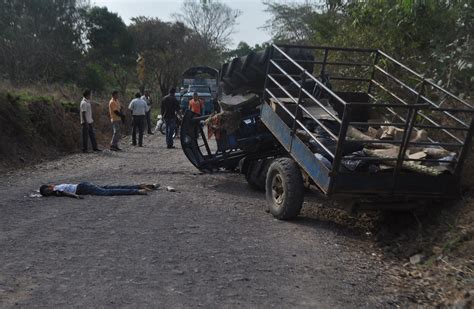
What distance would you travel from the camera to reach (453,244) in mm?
5609

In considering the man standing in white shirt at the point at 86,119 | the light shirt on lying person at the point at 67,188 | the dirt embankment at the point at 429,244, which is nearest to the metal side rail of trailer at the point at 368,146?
the dirt embankment at the point at 429,244

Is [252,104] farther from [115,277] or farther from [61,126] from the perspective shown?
Answer: [61,126]

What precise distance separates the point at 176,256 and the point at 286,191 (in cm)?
216

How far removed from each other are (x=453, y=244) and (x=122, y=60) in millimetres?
34141

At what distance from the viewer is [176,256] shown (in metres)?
5.46

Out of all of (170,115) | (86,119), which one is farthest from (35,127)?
(170,115)

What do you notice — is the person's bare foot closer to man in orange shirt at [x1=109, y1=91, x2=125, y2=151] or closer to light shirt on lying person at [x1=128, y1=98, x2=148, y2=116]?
man in orange shirt at [x1=109, y1=91, x2=125, y2=151]

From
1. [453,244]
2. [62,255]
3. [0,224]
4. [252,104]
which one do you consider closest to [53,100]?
[252,104]

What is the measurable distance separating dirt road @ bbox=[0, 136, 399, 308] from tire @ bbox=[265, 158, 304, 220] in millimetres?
171

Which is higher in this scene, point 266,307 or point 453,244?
point 453,244

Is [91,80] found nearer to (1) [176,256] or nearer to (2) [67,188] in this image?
(2) [67,188]

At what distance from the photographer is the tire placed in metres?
7.10

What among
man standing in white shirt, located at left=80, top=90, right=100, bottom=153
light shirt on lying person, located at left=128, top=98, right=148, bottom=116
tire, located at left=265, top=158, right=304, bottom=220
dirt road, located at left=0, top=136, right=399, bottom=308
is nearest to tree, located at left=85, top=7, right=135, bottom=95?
light shirt on lying person, located at left=128, top=98, right=148, bottom=116

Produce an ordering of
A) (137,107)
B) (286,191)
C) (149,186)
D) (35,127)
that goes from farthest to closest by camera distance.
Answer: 1. (137,107)
2. (35,127)
3. (149,186)
4. (286,191)
